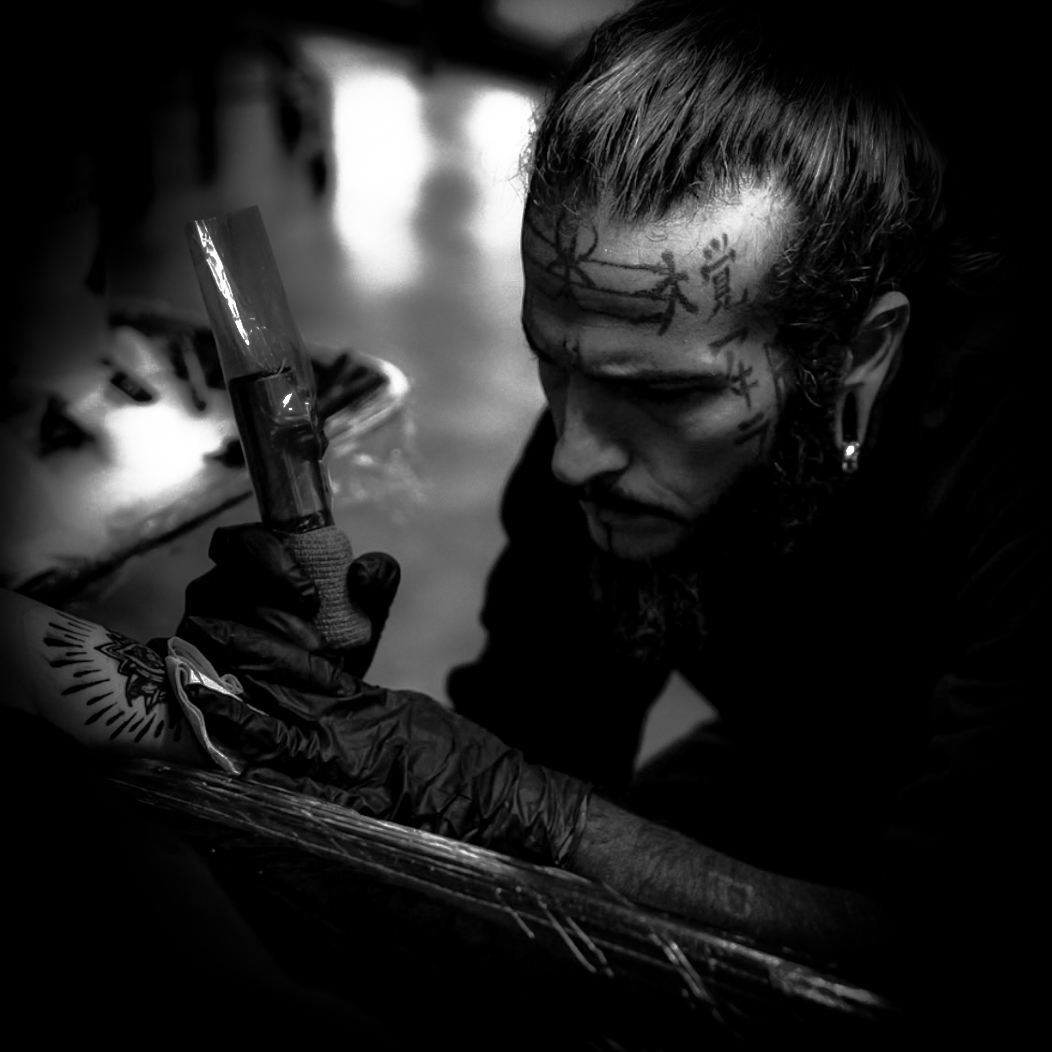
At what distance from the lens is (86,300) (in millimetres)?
2193

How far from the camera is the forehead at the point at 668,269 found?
3.87ft

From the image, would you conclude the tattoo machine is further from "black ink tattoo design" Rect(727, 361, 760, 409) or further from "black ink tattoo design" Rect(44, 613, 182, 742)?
"black ink tattoo design" Rect(727, 361, 760, 409)

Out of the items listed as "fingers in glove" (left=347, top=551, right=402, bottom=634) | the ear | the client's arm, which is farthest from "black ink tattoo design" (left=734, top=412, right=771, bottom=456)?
the client's arm

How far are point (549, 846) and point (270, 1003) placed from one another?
356mm

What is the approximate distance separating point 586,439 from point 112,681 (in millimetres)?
587

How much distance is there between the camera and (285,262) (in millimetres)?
2783

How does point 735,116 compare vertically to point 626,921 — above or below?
above

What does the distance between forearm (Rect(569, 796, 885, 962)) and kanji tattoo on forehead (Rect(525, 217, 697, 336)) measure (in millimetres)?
570

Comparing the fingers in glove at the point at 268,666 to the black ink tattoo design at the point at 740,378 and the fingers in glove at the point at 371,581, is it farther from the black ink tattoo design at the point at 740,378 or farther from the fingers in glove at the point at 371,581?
the black ink tattoo design at the point at 740,378

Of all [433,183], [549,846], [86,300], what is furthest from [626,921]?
[433,183]

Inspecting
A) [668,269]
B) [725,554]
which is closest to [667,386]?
[668,269]

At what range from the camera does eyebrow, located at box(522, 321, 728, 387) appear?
122 centimetres

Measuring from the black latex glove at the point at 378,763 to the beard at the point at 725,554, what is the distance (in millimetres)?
368

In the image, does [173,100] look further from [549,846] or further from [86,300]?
[549,846]
